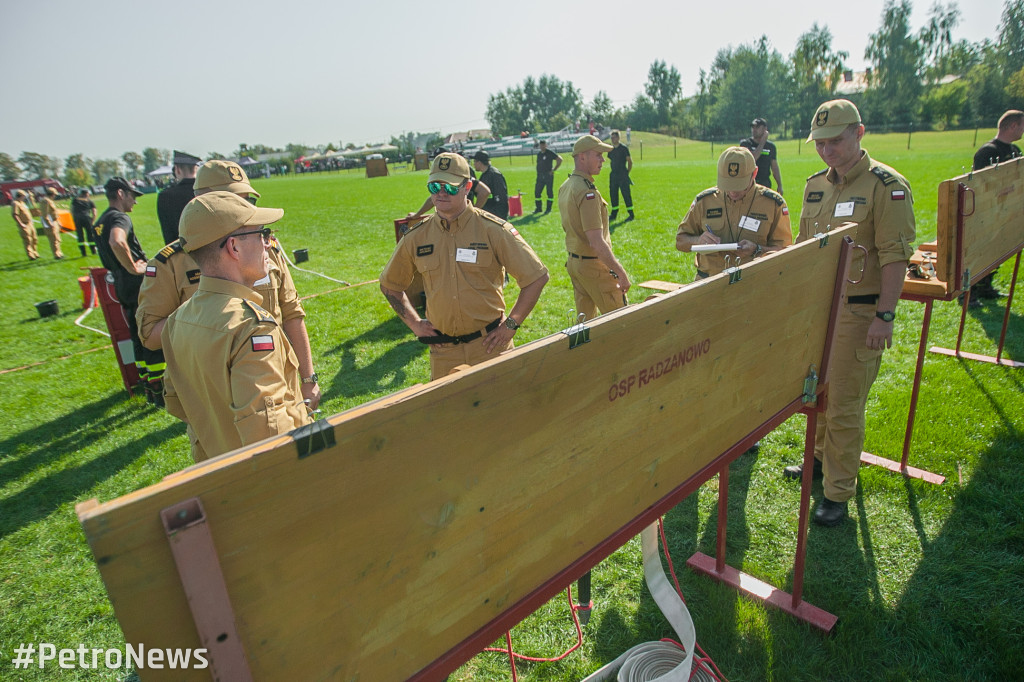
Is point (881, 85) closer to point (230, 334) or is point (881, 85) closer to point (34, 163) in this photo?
point (230, 334)

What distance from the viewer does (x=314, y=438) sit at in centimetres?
111

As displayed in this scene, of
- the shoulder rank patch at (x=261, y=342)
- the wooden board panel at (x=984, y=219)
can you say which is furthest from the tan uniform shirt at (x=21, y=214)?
the wooden board panel at (x=984, y=219)

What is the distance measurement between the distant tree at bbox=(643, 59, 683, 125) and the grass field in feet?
360

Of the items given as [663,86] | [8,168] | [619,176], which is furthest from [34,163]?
[619,176]

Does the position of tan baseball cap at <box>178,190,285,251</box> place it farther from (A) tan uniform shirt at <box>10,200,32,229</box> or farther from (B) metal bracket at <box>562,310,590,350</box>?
(A) tan uniform shirt at <box>10,200,32,229</box>

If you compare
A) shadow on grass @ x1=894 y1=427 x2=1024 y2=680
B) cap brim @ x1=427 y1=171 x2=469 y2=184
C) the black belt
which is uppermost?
cap brim @ x1=427 y1=171 x2=469 y2=184

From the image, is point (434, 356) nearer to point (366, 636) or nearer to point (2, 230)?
point (366, 636)

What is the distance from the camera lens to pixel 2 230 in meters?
28.3

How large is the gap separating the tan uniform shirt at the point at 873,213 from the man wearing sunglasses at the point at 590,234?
6.73 feet

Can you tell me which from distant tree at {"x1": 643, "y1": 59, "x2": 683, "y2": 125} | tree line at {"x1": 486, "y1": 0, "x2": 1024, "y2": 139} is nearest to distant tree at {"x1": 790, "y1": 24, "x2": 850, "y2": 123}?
tree line at {"x1": 486, "y1": 0, "x2": 1024, "y2": 139}

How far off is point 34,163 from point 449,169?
501ft

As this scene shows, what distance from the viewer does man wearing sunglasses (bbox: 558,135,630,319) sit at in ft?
17.8

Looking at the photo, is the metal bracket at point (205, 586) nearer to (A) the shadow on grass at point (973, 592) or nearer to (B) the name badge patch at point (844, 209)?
(A) the shadow on grass at point (973, 592)

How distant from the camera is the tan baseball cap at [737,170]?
4.28 m
